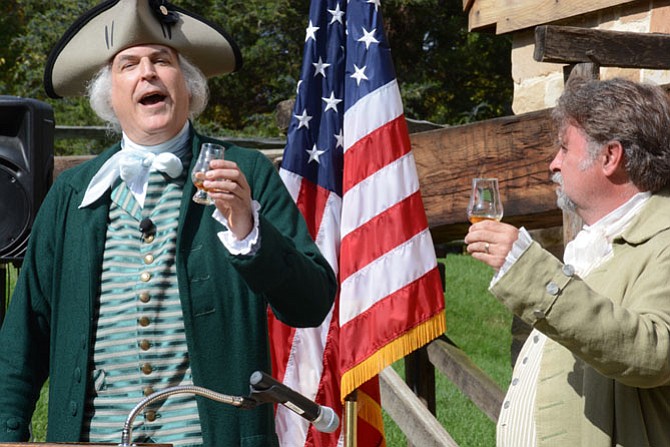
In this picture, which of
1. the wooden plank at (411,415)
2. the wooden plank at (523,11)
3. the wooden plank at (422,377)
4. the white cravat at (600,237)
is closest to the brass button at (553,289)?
the white cravat at (600,237)

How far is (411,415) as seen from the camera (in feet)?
19.1

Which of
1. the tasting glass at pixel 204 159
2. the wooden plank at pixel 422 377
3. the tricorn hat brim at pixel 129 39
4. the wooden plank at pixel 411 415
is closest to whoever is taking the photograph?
the tasting glass at pixel 204 159

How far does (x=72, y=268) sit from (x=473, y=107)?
19510 millimetres

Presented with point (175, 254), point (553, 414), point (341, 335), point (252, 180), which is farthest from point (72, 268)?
point (341, 335)

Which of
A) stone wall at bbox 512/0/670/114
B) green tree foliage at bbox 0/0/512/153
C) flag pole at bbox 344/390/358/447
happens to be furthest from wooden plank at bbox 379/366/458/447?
green tree foliage at bbox 0/0/512/153

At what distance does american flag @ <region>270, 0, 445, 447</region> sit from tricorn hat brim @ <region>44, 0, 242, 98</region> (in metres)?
1.37

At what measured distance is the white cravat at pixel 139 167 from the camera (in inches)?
123

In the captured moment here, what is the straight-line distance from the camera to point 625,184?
2957 millimetres

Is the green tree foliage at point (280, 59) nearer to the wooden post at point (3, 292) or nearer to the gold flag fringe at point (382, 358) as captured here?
the wooden post at point (3, 292)

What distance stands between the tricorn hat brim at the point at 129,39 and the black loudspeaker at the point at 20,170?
108 cm

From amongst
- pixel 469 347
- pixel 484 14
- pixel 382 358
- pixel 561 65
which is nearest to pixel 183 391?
pixel 382 358

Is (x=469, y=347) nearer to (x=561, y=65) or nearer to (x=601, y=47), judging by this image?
(x=561, y=65)

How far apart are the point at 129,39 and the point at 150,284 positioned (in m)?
0.69

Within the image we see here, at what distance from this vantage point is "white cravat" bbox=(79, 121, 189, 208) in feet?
10.3
